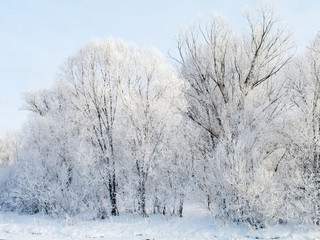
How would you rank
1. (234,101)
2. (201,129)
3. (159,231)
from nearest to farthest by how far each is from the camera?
1. (159,231)
2. (234,101)
3. (201,129)

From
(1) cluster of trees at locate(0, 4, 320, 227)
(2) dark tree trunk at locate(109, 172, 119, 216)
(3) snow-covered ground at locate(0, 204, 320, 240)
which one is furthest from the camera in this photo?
(2) dark tree trunk at locate(109, 172, 119, 216)

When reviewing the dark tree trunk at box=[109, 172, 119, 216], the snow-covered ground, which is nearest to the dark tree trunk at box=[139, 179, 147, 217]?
the snow-covered ground

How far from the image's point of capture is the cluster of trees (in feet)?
43.0

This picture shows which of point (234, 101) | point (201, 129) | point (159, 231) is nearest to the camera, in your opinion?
point (159, 231)

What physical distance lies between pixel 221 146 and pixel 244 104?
300 centimetres

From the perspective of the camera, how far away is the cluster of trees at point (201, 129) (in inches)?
516

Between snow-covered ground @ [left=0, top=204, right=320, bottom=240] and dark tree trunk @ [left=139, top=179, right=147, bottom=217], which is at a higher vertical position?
dark tree trunk @ [left=139, top=179, right=147, bottom=217]

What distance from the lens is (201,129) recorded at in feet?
58.9

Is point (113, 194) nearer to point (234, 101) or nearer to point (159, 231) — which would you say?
point (159, 231)

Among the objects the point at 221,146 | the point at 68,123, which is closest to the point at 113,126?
the point at 68,123

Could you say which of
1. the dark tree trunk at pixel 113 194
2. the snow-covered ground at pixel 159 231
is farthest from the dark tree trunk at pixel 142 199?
the dark tree trunk at pixel 113 194

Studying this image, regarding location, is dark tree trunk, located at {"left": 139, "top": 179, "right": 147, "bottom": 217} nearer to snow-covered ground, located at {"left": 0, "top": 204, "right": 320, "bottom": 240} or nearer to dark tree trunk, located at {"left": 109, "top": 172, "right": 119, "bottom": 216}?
snow-covered ground, located at {"left": 0, "top": 204, "right": 320, "bottom": 240}

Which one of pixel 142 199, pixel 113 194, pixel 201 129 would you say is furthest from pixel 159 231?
pixel 201 129

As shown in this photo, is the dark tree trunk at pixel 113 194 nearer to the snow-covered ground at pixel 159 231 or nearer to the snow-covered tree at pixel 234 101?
the snow-covered ground at pixel 159 231
